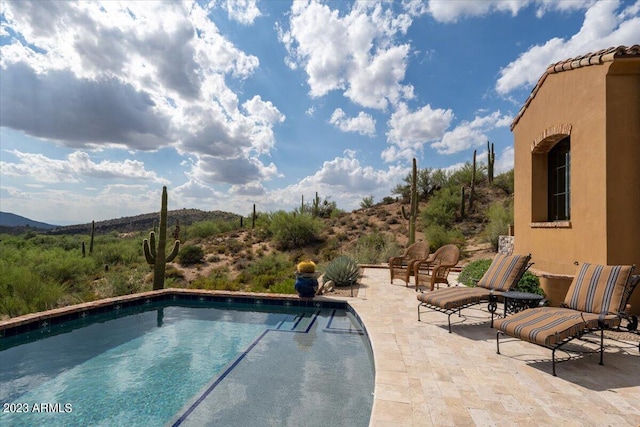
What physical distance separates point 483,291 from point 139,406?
476 cm

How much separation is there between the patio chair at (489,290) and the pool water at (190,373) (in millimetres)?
1303

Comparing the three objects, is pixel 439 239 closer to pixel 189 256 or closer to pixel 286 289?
pixel 286 289

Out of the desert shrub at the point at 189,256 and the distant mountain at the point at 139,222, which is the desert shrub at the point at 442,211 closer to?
the desert shrub at the point at 189,256

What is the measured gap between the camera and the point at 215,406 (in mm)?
3123

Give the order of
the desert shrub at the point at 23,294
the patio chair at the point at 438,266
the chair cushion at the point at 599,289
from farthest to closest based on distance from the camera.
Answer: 1. the desert shrub at the point at 23,294
2. the patio chair at the point at 438,266
3. the chair cushion at the point at 599,289

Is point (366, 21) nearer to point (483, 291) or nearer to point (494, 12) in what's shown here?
point (494, 12)

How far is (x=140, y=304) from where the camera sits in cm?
743

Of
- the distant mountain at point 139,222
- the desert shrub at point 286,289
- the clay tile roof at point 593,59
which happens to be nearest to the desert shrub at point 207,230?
the distant mountain at point 139,222

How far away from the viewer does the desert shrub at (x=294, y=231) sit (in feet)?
63.7

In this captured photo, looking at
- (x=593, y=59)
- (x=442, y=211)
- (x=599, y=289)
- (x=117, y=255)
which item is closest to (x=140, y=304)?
(x=599, y=289)

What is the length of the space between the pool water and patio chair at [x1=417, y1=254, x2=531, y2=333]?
1.30 metres

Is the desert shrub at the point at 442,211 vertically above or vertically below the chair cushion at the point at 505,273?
above

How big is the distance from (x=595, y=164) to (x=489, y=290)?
244cm

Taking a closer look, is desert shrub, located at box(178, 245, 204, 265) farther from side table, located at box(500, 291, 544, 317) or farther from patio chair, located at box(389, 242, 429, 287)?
side table, located at box(500, 291, 544, 317)
